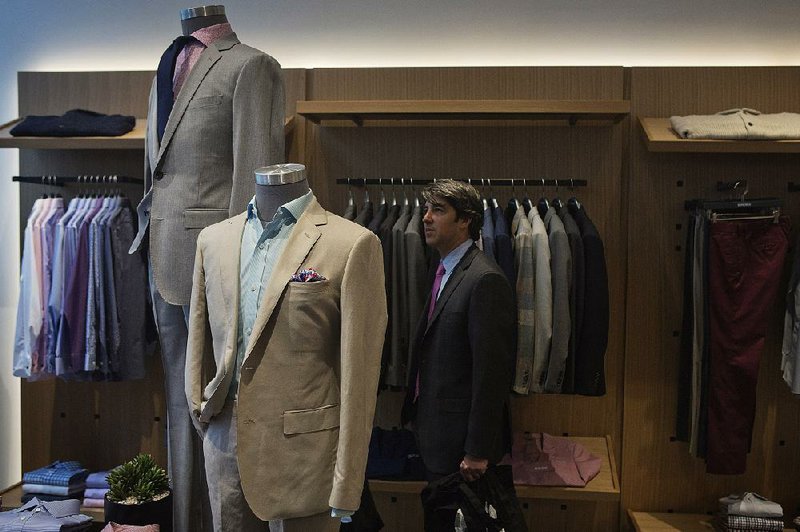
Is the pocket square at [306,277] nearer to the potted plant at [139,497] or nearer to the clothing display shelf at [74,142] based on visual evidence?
the potted plant at [139,497]

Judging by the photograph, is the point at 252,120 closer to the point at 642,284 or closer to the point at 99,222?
the point at 99,222

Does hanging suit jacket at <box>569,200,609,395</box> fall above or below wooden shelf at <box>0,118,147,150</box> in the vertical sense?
below

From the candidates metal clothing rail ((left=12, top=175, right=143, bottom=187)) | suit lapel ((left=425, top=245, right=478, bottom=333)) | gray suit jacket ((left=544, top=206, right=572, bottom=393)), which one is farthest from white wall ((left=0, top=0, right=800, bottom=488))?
suit lapel ((left=425, top=245, right=478, bottom=333))

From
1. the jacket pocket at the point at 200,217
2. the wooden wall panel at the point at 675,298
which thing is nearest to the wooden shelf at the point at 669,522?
the wooden wall panel at the point at 675,298

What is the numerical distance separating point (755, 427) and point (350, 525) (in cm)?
200

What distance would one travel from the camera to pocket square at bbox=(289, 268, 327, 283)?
252cm

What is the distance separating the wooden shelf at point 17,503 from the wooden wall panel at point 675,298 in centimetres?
244

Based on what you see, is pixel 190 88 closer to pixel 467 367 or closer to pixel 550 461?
pixel 467 367

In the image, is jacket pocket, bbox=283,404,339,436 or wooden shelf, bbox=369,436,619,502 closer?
jacket pocket, bbox=283,404,339,436

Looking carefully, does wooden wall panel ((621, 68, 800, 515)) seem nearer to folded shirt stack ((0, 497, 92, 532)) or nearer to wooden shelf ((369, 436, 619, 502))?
wooden shelf ((369, 436, 619, 502))

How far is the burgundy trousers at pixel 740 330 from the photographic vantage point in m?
4.14

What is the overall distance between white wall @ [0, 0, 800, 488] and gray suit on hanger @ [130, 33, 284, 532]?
4.76ft

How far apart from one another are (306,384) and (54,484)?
249 cm

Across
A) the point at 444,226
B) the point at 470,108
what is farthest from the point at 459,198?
the point at 470,108
